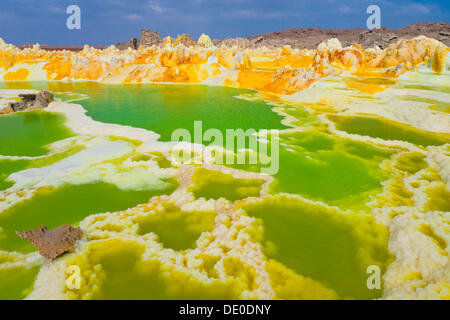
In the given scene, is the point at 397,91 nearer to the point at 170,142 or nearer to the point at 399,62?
the point at 399,62

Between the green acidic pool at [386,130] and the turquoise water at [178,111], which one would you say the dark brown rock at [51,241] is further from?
the green acidic pool at [386,130]

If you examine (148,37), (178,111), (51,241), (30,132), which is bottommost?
(51,241)

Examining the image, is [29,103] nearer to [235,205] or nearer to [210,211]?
[210,211]

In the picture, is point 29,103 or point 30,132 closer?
point 30,132

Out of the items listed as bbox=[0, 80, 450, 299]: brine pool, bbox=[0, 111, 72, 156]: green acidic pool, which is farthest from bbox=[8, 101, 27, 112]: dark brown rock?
bbox=[0, 80, 450, 299]: brine pool

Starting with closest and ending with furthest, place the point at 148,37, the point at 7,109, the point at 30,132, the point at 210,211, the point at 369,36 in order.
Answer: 1. the point at 210,211
2. the point at 30,132
3. the point at 7,109
4. the point at 369,36
5. the point at 148,37

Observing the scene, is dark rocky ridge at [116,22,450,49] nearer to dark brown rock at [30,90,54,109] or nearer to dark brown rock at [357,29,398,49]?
dark brown rock at [357,29,398,49]

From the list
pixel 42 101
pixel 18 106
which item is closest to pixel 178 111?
pixel 42 101
